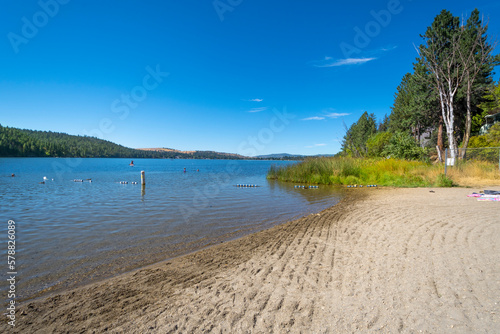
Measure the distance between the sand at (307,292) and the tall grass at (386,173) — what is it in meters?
11.9

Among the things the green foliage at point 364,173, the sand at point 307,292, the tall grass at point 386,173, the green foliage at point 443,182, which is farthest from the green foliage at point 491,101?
the sand at point 307,292

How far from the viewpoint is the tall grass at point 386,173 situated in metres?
16.0

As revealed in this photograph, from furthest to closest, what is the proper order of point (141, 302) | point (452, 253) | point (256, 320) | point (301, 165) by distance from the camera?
point (301, 165) < point (452, 253) < point (141, 302) < point (256, 320)

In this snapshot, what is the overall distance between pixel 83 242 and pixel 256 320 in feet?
18.9

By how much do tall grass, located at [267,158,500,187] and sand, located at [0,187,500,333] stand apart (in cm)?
1194

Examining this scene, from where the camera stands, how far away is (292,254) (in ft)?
16.4

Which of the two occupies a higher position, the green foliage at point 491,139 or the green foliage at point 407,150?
the green foliage at point 491,139

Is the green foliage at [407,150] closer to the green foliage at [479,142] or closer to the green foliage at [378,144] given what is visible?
the green foliage at [479,142]

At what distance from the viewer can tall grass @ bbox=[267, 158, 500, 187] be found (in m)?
16.0

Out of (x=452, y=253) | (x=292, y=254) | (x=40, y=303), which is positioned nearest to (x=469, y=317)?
(x=452, y=253)

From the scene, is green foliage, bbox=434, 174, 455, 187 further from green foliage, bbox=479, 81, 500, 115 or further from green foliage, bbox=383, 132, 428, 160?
green foliage, bbox=479, 81, 500, 115

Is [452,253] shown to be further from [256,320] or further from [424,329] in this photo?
[256,320]

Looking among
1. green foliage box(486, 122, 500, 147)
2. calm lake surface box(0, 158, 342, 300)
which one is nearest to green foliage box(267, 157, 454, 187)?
calm lake surface box(0, 158, 342, 300)

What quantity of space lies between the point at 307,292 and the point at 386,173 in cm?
1806
